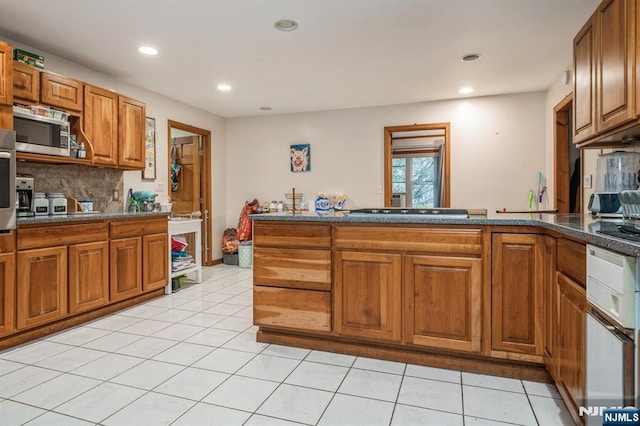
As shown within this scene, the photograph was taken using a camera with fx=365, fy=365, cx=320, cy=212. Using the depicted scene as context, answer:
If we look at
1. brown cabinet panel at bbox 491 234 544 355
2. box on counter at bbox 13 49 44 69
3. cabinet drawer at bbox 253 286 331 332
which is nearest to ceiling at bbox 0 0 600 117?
box on counter at bbox 13 49 44 69

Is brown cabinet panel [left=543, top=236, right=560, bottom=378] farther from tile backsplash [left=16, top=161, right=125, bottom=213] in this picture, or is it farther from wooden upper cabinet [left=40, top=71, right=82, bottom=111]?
tile backsplash [left=16, top=161, right=125, bottom=213]

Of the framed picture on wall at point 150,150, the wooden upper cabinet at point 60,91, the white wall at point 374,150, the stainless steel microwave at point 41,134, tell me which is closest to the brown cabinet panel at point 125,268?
the stainless steel microwave at point 41,134

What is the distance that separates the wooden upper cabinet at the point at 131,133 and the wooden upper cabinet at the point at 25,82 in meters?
0.77

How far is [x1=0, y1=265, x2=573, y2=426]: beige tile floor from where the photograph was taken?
5.74 feet

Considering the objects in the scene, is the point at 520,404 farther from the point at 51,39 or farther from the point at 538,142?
the point at 51,39

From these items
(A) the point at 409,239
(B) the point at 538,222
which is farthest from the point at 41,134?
(B) the point at 538,222

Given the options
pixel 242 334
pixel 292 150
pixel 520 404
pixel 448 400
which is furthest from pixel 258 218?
pixel 292 150

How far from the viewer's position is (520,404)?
186cm

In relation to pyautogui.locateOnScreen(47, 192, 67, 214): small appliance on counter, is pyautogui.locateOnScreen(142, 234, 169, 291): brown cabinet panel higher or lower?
lower

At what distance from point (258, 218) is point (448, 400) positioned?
1.63 m

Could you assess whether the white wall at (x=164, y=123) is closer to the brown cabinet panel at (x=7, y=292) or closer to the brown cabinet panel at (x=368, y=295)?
the brown cabinet panel at (x=7, y=292)

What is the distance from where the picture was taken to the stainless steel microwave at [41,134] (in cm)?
280

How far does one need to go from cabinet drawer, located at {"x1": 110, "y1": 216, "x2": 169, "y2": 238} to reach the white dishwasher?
3.53 meters

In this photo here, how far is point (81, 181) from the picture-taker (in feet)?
12.0
